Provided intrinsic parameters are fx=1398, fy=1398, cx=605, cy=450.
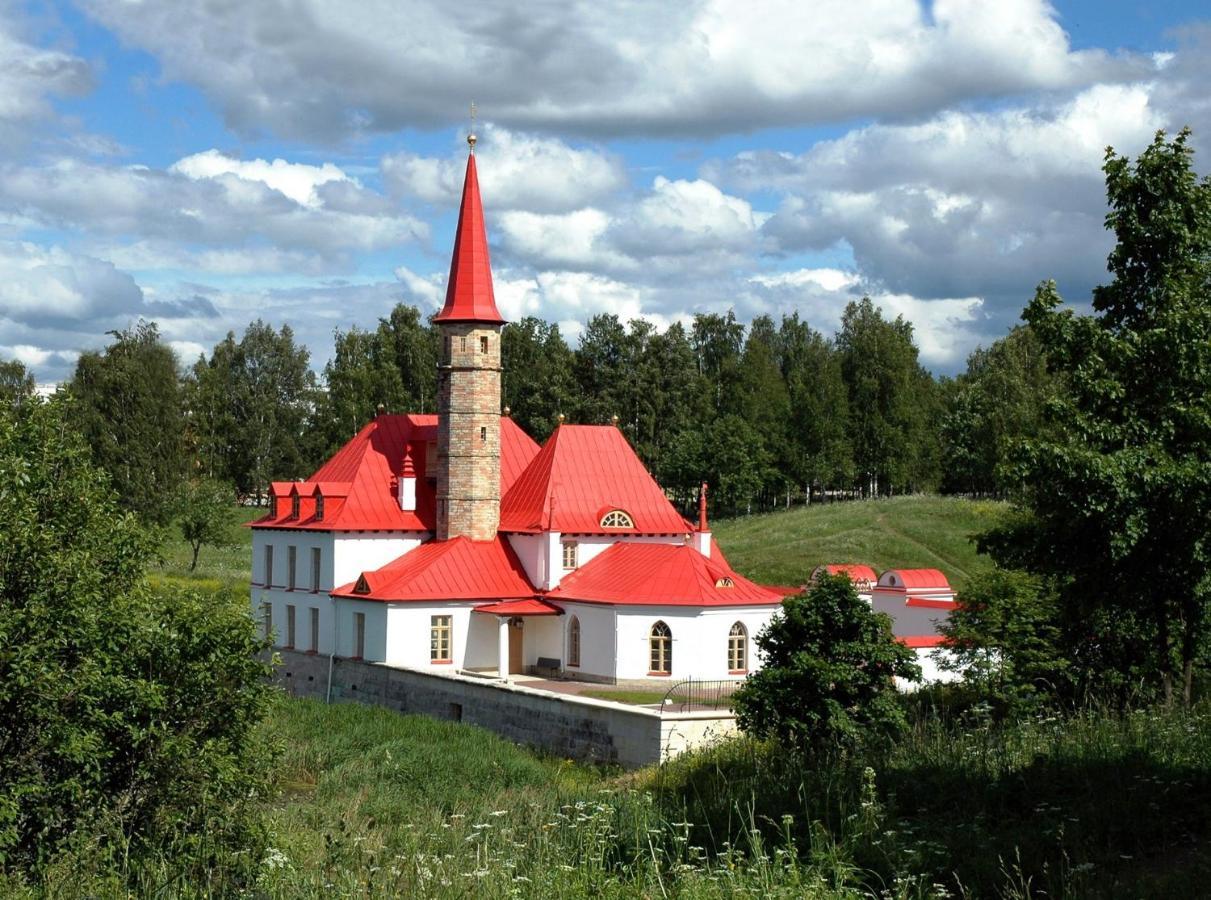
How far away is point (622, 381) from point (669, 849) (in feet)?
219

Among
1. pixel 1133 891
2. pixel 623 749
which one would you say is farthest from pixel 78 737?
pixel 623 749

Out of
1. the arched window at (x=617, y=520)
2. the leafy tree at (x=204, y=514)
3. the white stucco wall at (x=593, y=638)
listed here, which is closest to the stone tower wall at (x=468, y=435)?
the arched window at (x=617, y=520)

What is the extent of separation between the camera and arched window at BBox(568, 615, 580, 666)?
3606cm

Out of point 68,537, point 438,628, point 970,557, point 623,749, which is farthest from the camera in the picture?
point 970,557

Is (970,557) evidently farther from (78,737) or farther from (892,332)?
(78,737)

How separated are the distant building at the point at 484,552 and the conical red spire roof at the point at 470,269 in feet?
0.15

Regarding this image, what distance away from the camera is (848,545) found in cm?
5972

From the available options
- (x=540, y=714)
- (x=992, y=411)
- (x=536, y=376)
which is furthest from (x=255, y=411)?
(x=540, y=714)

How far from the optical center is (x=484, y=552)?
3853 cm

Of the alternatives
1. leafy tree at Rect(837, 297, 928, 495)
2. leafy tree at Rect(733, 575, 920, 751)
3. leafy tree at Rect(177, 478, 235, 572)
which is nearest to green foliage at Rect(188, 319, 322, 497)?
leafy tree at Rect(177, 478, 235, 572)

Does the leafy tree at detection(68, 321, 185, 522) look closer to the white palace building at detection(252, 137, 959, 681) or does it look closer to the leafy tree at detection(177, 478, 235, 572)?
the leafy tree at detection(177, 478, 235, 572)

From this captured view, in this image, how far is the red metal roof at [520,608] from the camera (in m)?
36.1

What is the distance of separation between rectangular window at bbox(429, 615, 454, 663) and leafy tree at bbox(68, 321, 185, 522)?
1063 inches

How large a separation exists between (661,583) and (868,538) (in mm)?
27641
